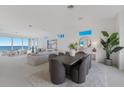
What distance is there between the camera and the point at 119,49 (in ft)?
12.1

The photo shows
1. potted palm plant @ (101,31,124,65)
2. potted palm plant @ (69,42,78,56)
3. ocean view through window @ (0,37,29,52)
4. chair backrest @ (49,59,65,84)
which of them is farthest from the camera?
ocean view through window @ (0,37,29,52)

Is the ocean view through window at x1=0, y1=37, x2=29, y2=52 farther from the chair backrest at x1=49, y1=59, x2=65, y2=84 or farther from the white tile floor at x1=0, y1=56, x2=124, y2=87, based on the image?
the chair backrest at x1=49, y1=59, x2=65, y2=84

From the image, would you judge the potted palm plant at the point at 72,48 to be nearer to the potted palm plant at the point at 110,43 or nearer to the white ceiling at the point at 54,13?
the white ceiling at the point at 54,13

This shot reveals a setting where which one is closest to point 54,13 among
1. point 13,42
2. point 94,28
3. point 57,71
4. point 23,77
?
point 57,71

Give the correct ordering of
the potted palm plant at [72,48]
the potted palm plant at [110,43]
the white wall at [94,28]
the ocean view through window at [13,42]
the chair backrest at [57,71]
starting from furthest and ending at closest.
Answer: the ocean view through window at [13,42], the white wall at [94,28], the potted palm plant at [110,43], the potted palm plant at [72,48], the chair backrest at [57,71]

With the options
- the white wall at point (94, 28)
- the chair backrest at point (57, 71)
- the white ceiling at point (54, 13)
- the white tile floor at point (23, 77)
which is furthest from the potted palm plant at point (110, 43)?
the chair backrest at point (57, 71)

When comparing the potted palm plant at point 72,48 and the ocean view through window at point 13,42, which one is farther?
the ocean view through window at point 13,42

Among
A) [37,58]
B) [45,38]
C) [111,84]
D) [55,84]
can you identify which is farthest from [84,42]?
[45,38]

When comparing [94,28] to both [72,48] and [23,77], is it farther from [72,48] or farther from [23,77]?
[23,77]

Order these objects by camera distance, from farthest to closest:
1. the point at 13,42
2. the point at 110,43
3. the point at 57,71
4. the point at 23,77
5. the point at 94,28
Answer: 1. the point at 13,42
2. the point at 94,28
3. the point at 110,43
4. the point at 23,77
5. the point at 57,71

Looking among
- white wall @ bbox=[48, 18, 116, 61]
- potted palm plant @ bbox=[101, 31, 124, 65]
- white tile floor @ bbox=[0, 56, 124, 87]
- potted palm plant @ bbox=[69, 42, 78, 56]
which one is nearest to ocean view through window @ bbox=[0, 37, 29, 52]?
white wall @ bbox=[48, 18, 116, 61]

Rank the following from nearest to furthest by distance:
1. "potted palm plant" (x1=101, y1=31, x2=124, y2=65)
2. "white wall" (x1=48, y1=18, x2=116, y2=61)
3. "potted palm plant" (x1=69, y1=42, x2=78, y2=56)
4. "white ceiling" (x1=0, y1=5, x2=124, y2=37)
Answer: "white ceiling" (x1=0, y1=5, x2=124, y2=37)
"potted palm plant" (x1=69, y1=42, x2=78, y2=56)
"potted palm plant" (x1=101, y1=31, x2=124, y2=65)
"white wall" (x1=48, y1=18, x2=116, y2=61)
